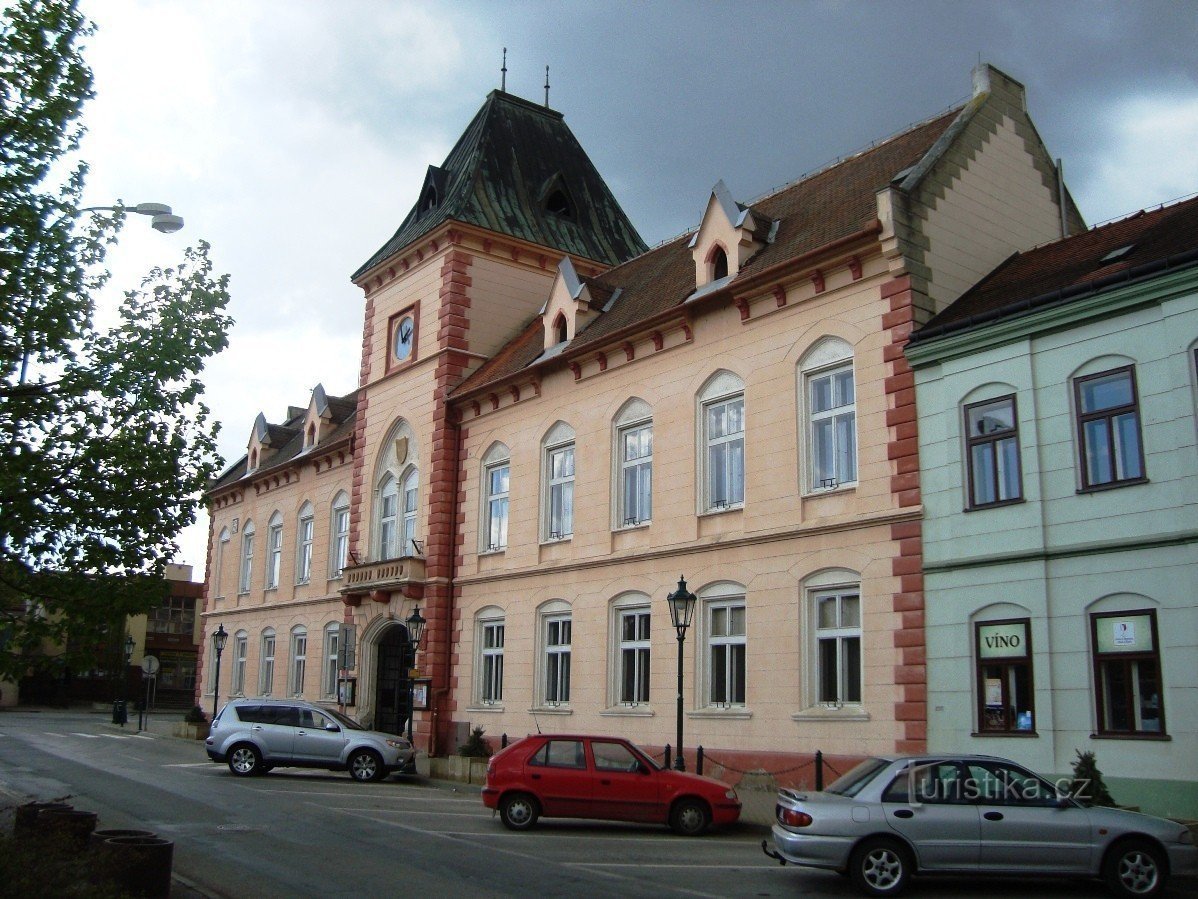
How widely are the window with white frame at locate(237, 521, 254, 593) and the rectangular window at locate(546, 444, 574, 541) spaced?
2200 cm

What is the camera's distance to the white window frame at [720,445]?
2320cm

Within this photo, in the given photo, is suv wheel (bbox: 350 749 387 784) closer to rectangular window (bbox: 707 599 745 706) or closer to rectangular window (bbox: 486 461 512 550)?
rectangular window (bbox: 486 461 512 550)

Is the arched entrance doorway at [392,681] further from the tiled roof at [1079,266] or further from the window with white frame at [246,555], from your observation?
A: the tiled roof at [1079,266]

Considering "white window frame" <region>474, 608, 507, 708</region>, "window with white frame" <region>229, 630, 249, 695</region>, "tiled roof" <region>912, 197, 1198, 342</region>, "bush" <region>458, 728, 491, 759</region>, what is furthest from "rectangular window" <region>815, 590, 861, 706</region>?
"window with white frame" <region>229, 630, 249, 695</region>

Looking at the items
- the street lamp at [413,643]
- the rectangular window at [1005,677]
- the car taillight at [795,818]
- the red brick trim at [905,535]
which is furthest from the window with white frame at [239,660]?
the car taillight at [795,818]

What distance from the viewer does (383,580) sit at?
107 feet

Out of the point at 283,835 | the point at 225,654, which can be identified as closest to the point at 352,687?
the point at 225,654

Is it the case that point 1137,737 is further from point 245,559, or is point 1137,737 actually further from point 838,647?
point 245,559

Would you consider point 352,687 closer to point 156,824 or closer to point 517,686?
point 517,686

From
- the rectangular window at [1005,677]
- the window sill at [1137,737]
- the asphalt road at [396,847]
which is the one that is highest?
the rectangular window at [1005,677]

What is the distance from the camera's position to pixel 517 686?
2816 cm

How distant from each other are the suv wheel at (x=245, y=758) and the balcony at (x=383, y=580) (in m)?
7.32

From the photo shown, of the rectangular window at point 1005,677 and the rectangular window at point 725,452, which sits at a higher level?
the rectangular window at point 725,452

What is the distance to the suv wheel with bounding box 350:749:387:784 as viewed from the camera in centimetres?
2511
